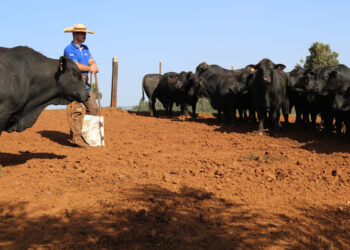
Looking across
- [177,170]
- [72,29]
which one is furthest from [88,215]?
[72,29]

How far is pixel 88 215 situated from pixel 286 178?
9.93 feet

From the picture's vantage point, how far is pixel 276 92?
9844mm

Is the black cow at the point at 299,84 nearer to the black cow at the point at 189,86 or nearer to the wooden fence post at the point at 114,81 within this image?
the black cow at the point at 189,86

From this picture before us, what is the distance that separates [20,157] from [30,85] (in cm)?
171

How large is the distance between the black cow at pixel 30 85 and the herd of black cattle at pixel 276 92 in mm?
5200

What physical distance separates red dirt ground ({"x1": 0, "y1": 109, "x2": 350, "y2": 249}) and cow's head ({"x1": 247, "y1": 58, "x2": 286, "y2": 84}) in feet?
5.95

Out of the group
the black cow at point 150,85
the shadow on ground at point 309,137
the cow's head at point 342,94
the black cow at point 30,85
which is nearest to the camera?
the black cow at point 30,85

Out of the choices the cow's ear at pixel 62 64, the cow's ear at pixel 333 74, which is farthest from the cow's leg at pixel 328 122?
the cow's ear at pixel 62 64

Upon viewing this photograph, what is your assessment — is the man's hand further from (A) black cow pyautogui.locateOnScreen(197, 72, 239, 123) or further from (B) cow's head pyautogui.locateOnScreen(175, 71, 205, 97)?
(B) cow's head pyautogui.locateOnScreen(175, 71, 205, 97)

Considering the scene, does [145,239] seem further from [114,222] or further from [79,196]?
[79,196]

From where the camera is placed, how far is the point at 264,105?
1000 cm

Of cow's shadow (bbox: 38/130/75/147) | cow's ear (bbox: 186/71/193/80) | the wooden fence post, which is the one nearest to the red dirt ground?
cow's shadow (bbox: 38/130/75/147)

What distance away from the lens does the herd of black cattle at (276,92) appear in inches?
365

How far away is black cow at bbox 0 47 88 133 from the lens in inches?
209
